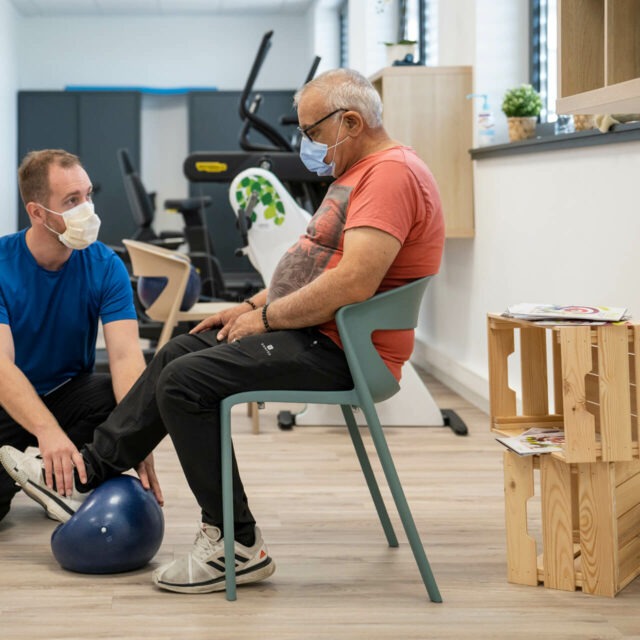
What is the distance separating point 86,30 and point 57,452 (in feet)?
29.7

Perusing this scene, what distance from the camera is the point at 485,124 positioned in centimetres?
451

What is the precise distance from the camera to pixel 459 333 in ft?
16.6

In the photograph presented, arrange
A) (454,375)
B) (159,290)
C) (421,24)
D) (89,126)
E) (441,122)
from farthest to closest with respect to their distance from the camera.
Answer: (89,126), (421,24), (454,375), (441,122), (159,290)

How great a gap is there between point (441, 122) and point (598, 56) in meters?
2.56

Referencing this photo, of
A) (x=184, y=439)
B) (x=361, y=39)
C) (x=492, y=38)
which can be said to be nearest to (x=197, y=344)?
(x=184, y=439)

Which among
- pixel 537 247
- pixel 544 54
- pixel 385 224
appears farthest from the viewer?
pixel 544 54

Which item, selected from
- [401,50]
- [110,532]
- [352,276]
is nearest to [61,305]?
[110,532]

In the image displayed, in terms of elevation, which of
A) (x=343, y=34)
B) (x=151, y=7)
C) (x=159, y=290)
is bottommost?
(x=159, y=290)

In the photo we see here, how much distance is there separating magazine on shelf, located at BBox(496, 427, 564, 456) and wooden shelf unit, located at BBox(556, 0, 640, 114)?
27.9 inches

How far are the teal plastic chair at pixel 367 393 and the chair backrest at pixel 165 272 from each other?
7.24 feet

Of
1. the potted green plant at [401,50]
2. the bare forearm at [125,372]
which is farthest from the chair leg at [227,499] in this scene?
the potted green plant at [401,50]

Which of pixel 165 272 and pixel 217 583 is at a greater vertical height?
pixel 165 272

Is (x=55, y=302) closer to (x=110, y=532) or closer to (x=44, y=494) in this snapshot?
(x=44, y=494)

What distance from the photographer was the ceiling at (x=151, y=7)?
985 cm
